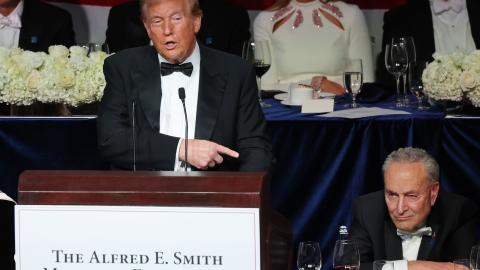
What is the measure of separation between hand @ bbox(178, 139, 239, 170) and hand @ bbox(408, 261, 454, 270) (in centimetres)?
74

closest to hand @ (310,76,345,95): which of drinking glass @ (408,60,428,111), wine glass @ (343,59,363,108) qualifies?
wine glass @ (343,59,363,108)

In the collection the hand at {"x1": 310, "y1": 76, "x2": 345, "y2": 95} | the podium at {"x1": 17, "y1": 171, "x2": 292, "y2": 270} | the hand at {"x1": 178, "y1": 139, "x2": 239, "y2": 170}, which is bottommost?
the hand at {"x1": 310, "y1": 76, "x2": 345, "y2": 95}

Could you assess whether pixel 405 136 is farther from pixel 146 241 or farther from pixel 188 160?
→ pixel 146 241

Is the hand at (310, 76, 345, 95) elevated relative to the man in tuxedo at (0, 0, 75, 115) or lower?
lower

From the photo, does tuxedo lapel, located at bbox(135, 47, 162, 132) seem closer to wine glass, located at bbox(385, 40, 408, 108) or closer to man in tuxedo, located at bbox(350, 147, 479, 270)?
man in tuxedo, located at bbox(350, 147, 479, 270)

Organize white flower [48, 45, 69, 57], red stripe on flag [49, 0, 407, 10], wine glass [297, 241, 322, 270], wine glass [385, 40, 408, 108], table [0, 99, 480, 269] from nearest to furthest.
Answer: wine glass [297, 241, 322, 270] < table [0, 99, 480, 269] < white flower [48, 45, 69, 57] < wine glass [385, 40, 408, 108] < red stripe on flag [49, 0, 407, 10]

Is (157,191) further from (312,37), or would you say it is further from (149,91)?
(312,37)

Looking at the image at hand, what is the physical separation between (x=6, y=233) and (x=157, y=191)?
1020 millimetres

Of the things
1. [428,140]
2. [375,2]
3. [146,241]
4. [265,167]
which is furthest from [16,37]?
[146,241]

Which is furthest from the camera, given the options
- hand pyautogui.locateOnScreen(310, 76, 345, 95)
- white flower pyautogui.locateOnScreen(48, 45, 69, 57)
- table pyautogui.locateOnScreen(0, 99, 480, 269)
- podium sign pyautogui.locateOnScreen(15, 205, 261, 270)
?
hand pyautogui.locateOnScreen(310, 76, 345, 95)

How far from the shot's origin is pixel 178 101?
3.14 meters

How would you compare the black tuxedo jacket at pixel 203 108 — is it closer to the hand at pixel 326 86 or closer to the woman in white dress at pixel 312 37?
the hand at pixel 326 86

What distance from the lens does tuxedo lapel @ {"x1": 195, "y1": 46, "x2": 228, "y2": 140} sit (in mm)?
3088

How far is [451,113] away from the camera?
407 centimetres
